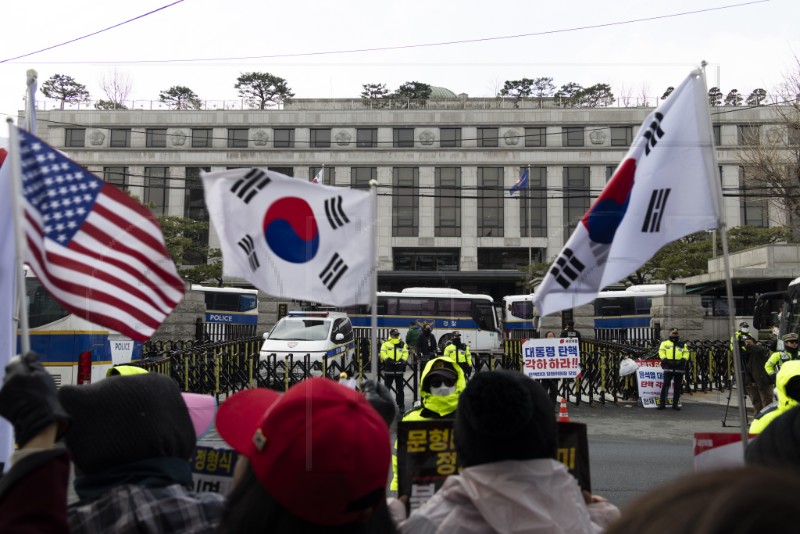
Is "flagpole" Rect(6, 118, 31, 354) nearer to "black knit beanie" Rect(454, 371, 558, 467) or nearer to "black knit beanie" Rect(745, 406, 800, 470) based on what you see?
"black knit beanie" Rect(454, 371, 558, 467)

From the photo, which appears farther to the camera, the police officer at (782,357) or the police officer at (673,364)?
the police officer at (673,364)

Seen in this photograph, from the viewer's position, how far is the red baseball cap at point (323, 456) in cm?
170

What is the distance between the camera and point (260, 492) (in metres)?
1.77

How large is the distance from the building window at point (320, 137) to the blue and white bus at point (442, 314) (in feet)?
76.0

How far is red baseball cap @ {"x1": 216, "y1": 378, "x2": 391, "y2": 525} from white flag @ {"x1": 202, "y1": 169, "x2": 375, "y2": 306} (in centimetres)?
181

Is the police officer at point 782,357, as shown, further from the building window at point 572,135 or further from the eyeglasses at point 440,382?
the building window at point 572,135

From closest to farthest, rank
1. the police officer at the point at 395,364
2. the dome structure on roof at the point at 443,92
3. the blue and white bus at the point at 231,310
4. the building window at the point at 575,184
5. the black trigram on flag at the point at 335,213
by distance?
the black trigram on flag at the point at 335,213
the police officer at the point at 395,364
the blue and white bus at the point at 231,310
the building window at the point at 575,184
the dome structure on roof at the point at 443,92

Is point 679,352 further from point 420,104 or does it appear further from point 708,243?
point 420,104

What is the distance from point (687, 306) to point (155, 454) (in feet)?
88.4

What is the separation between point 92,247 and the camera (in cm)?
362

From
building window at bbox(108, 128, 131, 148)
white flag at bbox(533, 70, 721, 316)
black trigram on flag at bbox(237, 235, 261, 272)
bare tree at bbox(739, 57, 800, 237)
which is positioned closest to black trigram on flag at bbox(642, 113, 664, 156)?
white flag at bbox(533, 70, 721, 316)

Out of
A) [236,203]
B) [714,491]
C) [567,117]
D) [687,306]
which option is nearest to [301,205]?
[236,203]

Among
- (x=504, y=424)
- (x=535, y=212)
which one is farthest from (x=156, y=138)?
(x=504, y=424)

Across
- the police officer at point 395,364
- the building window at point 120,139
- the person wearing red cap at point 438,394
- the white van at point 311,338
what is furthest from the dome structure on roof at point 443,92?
the person wearing red cap at point 438,394
